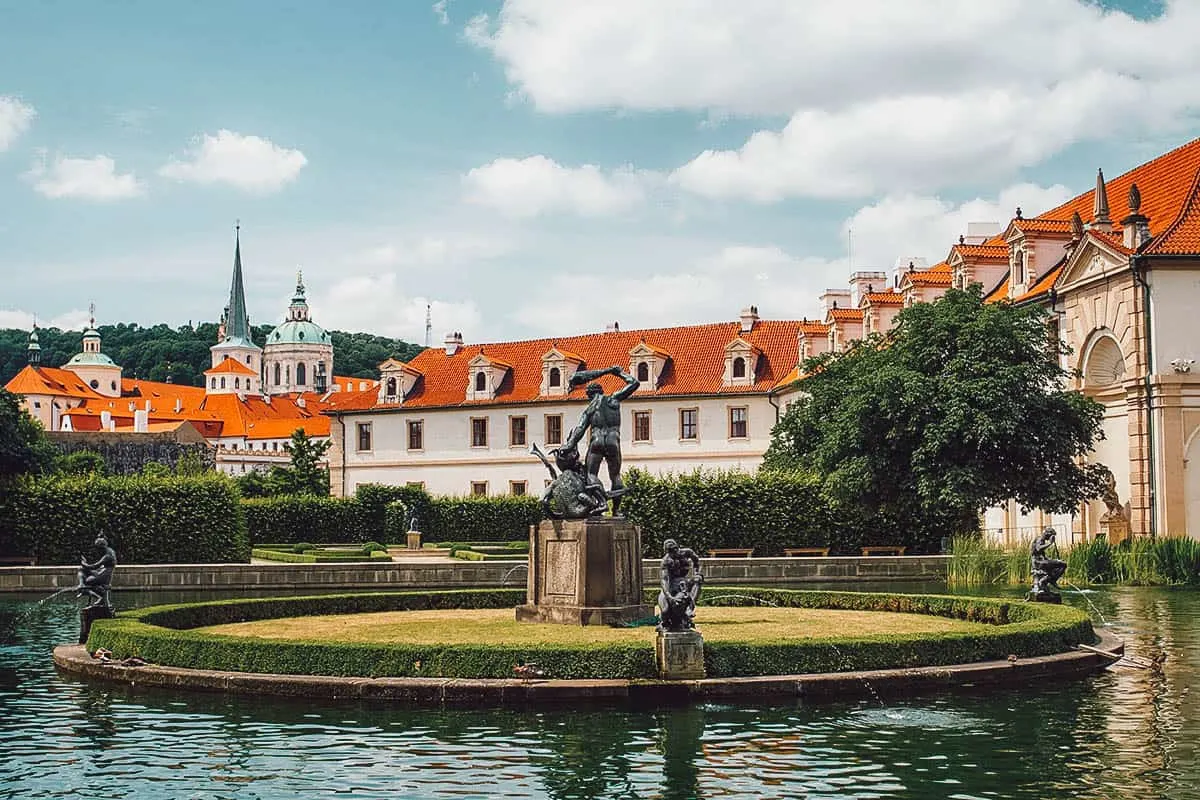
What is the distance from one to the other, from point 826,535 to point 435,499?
2055 centimetres

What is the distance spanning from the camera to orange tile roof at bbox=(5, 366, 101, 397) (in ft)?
568

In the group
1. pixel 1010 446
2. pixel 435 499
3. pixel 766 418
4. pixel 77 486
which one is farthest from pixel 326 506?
pixel 1010 446

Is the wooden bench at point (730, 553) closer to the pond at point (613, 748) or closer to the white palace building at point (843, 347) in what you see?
the white palace building at point (843, 347)

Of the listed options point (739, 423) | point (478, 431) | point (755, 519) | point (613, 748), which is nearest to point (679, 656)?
point (613, 748)

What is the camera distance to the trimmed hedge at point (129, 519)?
4119cm

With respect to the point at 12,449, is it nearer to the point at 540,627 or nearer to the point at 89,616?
the point at 89,616

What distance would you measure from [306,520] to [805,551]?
2230cm

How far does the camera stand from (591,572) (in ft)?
68.2

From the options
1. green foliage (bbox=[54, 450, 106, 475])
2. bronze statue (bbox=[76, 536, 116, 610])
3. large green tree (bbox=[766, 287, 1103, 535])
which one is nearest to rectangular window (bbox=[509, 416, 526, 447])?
green foliage (bbox=[54, 450, 106, 475])

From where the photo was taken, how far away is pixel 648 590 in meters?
26.9

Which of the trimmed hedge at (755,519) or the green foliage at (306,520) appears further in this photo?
the green foliage at (306,520)

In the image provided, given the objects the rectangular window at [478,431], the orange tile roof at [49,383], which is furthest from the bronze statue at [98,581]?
the orange tile roof at [49,383]

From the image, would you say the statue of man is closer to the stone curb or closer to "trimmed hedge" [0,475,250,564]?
the stone curb

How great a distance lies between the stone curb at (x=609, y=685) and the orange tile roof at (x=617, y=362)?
160 feet
